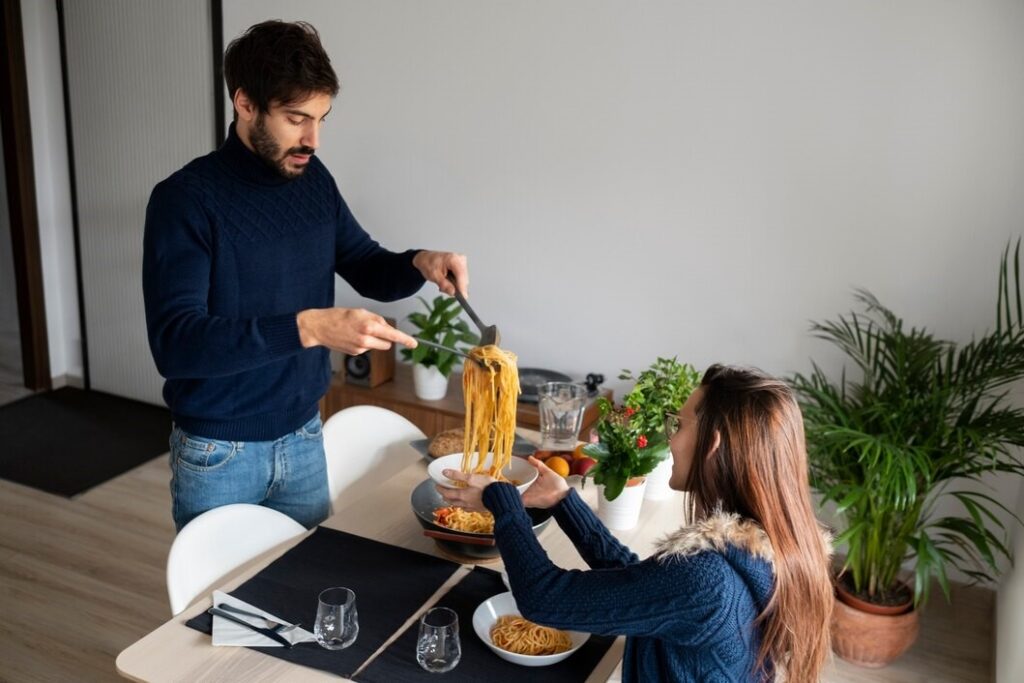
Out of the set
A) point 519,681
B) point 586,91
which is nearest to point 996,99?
point 586,91

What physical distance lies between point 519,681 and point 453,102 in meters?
2.72

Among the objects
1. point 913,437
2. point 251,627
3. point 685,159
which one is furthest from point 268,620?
point 685,159

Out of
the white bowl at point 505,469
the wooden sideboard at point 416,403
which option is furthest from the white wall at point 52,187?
the white bowl at point 505,469

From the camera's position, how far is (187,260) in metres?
2.08

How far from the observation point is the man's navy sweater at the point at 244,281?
1978 millimetres

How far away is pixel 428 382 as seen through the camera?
3898 millimetres

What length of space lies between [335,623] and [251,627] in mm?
165

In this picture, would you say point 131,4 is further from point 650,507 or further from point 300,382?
point 650,507

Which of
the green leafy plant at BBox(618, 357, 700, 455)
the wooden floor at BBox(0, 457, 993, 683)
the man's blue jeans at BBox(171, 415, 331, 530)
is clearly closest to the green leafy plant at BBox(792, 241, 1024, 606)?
the wooden floor at BBox(0, 457, 993, 683)

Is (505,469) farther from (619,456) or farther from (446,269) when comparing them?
(446,269)

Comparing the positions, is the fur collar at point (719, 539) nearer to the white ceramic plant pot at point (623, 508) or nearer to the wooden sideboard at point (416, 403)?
the white ceramic plant pot at point (623, 508)

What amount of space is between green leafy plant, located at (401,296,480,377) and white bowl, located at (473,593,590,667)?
6.47 feet

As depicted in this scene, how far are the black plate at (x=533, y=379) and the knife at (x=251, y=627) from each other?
2.00 meters

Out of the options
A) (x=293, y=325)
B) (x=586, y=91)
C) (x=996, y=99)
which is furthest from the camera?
(x=586, y=91)
